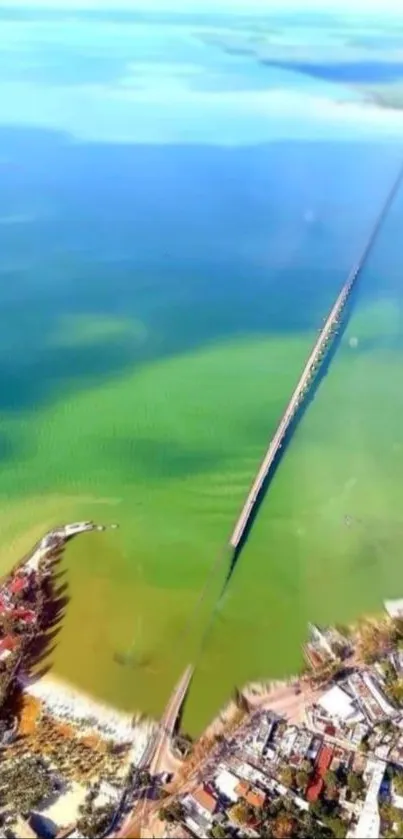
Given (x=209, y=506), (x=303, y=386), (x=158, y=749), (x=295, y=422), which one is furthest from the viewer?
(x=303, y=386)

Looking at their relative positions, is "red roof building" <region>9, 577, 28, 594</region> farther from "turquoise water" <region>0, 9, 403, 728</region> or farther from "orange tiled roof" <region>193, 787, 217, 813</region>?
"orange tiled roof" <region>193, 787, 217, 813</region>

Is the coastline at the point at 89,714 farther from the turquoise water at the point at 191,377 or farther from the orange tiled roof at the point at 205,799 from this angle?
the orange tiled roof at the point at 205,799

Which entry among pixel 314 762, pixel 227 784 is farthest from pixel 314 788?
pixel 227 784

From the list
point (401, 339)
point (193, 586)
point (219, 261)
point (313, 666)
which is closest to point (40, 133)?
point (219, 261)

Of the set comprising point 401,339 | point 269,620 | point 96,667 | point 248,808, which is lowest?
point 248,808

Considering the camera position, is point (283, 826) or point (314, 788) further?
point (314, 788)

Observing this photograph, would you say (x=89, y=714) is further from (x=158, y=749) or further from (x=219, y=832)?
(x=219, y=832)

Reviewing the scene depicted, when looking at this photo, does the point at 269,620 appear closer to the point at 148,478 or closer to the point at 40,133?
the point at 148,478
